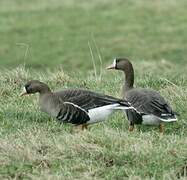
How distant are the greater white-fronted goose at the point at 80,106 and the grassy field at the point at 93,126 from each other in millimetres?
162

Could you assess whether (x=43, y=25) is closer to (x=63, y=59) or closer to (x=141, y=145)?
(x=63, y=59)

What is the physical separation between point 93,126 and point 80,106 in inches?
18.1

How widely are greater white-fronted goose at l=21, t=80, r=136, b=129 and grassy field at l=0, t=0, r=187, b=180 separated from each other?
0.53ft

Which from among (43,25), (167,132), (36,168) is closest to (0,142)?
(36,168)

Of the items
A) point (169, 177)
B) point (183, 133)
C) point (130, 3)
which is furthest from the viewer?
point (130, 3)

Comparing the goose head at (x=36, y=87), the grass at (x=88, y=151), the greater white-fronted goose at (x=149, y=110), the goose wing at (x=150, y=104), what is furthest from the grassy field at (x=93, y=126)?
the goose head at (x=36, y=87)

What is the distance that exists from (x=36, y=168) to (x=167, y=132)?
6.87ft

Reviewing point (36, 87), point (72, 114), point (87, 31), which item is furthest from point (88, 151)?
point (87, 31)

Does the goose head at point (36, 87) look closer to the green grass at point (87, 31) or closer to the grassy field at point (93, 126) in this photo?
the grassy field at point (93, 126)

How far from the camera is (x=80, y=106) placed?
26.4 ft

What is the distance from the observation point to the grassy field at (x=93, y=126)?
655 cm

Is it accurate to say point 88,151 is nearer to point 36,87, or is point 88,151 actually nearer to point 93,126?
point 93,126

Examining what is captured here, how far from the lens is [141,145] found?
683 cm

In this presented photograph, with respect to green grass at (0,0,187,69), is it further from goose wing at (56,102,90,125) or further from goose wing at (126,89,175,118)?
goose wing at (56,102,90,125)
